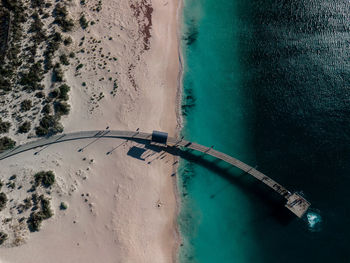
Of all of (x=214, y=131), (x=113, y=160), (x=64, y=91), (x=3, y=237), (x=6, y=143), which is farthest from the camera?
(x=214, y=131)

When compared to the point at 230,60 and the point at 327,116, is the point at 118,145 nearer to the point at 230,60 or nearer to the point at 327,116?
the point at 230,60

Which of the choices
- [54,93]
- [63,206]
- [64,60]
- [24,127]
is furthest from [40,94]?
[63,206]

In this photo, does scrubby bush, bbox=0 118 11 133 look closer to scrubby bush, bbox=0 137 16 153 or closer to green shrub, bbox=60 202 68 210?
scrubby bush, bbox=0 137 16 153

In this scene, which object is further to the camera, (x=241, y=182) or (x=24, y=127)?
(x=241, y=182)

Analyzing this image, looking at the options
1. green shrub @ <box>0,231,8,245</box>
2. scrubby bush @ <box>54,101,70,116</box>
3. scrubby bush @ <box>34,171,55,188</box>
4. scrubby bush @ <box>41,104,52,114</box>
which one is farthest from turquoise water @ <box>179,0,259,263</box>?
green shrub @ <box>0,231,8,245</box>

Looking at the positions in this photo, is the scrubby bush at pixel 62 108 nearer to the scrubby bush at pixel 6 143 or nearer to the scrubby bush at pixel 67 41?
the scrubby bush at pixel 6 143

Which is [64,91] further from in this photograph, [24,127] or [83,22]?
[83,22]
